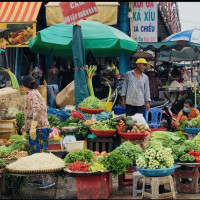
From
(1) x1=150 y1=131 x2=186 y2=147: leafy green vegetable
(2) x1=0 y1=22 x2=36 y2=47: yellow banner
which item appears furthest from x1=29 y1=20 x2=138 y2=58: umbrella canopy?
(1) x1=150 y1=131 x2=186 y2=147: leafy green vegetable

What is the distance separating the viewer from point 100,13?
608 inches

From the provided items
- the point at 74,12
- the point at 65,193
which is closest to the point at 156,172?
the point at 65,193

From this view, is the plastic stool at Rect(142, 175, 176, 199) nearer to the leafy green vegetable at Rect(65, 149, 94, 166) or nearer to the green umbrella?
the leafy green vegetable at Rect(65, 149, 94, 166)

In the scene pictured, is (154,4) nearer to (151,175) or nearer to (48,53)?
(48,53)

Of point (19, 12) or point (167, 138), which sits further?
point (19, 12)

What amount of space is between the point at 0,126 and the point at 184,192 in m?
5.03

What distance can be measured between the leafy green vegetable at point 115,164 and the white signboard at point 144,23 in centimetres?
1057

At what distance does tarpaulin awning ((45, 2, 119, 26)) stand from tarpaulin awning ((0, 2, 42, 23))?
565 mm

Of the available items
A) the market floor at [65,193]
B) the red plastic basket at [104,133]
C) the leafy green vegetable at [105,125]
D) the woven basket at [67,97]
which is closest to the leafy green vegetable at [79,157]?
the market floor at [65,193]

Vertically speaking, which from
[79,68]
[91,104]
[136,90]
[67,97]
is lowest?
[91,104]

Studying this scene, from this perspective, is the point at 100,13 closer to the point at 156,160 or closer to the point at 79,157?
the point at 79,157

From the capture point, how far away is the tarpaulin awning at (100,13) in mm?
15188

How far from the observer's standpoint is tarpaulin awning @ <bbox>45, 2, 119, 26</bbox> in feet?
49.8

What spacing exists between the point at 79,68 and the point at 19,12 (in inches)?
201
